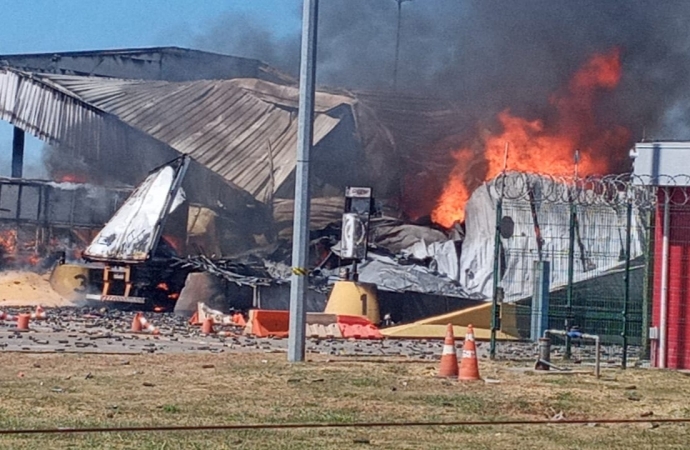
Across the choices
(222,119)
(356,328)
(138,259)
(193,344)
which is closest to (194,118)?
(222,119)

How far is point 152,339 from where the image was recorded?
19.9 meters

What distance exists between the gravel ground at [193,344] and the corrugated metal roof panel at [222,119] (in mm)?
15007

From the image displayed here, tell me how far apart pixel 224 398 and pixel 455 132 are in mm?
30454

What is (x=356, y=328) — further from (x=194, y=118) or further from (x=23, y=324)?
(x=194, y=118)

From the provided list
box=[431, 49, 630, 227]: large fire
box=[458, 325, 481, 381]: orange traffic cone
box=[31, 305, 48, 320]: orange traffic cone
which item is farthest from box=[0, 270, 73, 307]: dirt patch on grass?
box=[458, 325, 481, 381]: orange traffic cone

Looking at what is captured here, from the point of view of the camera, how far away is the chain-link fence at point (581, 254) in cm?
1691

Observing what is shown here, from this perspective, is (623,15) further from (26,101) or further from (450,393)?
(450,393)

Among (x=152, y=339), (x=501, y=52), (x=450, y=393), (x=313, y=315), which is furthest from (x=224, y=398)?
(x=501, y=52)

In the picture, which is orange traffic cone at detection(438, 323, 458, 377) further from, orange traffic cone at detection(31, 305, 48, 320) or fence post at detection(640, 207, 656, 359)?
orange traffic cone at detection(31, 305, 48, 320)

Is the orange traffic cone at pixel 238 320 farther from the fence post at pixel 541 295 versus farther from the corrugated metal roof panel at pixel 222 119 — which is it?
the corrugated metal roof panel at pixel 222 119

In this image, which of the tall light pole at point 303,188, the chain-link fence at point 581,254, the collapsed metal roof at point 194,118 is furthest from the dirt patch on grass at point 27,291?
the tall light pole at point 303,188

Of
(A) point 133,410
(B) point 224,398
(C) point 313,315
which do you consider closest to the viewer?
(A) point 133,410

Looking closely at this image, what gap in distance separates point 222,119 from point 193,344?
71.5ft

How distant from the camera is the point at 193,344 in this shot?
1908cm
